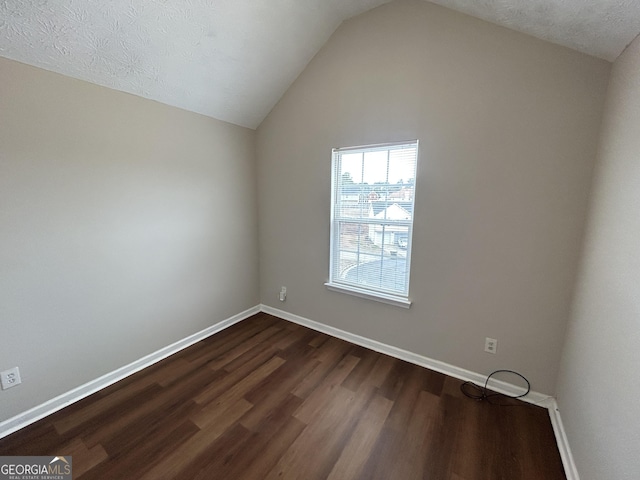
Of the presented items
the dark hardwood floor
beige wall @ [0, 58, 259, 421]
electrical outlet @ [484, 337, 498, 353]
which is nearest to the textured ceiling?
beige wall @ [0, 58, 259, 421]

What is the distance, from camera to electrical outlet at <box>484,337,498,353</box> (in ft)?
6.39

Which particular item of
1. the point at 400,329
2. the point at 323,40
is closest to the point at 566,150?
the point at 400,329

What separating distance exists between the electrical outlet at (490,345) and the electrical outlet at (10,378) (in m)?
3.22

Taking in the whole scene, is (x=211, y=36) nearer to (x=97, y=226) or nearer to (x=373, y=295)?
(x=97, y=226)

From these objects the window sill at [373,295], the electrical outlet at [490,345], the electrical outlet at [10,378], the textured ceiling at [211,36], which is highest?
the textured ceiling at [211,36]

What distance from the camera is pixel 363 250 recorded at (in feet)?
8.32

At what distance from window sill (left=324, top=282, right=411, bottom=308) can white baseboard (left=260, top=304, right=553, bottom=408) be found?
44cm

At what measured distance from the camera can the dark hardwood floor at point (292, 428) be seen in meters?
1.40

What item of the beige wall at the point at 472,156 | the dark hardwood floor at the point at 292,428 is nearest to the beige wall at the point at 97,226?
the dark hardwood floor at the point at 292,428

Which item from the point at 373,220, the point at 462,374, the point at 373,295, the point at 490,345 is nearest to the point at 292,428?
the point at 373,295

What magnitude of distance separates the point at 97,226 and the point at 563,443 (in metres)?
3.33

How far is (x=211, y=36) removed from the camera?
6.13 ft

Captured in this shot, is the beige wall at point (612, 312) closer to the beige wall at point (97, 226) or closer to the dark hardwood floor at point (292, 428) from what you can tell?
the dark hardwood floor at point (292, 428)

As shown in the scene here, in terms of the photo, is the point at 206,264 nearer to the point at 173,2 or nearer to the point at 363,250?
the point at 363,250
